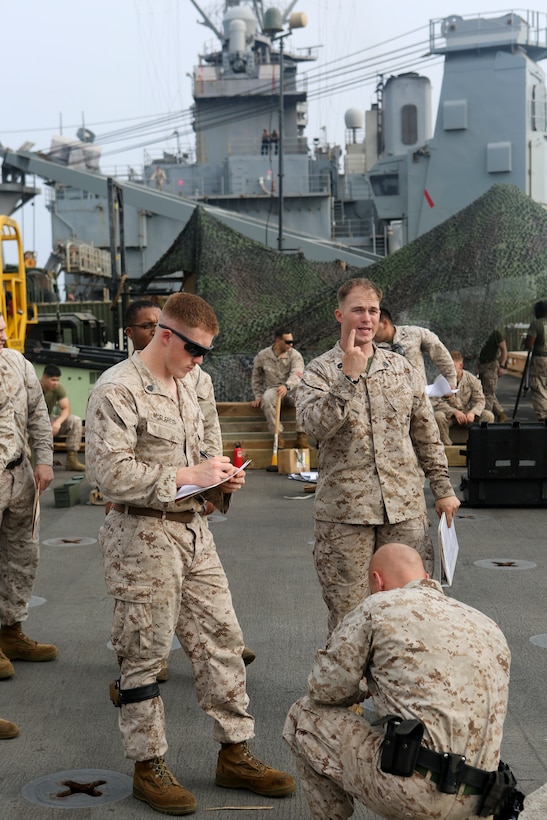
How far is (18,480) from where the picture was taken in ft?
19.3

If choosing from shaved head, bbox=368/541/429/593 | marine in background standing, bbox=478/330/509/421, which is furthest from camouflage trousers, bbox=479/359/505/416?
shaved head, bbox=368/541/429/593

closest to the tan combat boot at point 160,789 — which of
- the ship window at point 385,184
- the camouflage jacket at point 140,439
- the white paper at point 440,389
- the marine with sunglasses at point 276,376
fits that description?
the camouflage jacket at point 140,439

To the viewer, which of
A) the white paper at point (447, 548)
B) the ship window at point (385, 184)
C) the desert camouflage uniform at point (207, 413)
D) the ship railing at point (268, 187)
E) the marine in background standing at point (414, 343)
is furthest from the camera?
the ship railing at point (268, 187)

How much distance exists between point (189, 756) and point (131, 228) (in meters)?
41.8

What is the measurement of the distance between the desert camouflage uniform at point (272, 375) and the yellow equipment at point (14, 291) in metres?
3.30

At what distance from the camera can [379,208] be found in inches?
1585

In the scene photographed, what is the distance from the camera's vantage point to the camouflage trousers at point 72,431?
545 inches

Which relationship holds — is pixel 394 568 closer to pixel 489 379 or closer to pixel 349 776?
pixel 349 776

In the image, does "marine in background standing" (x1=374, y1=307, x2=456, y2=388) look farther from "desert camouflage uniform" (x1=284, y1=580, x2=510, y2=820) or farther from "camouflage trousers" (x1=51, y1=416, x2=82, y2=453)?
"camouflage trousers" (x1=51, y1=416, x2=82, y2=453)

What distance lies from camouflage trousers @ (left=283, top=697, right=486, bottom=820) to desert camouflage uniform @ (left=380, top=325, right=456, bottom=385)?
4780 millimetres

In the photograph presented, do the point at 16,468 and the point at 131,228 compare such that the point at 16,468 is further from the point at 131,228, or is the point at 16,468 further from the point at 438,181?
the point at 131,228

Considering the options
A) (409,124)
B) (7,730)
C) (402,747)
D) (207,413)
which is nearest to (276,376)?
(207,413)

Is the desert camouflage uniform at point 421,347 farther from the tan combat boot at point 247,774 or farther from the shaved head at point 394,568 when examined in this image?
the shaved head at point 394,568

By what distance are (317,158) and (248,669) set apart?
42643 millimetres
